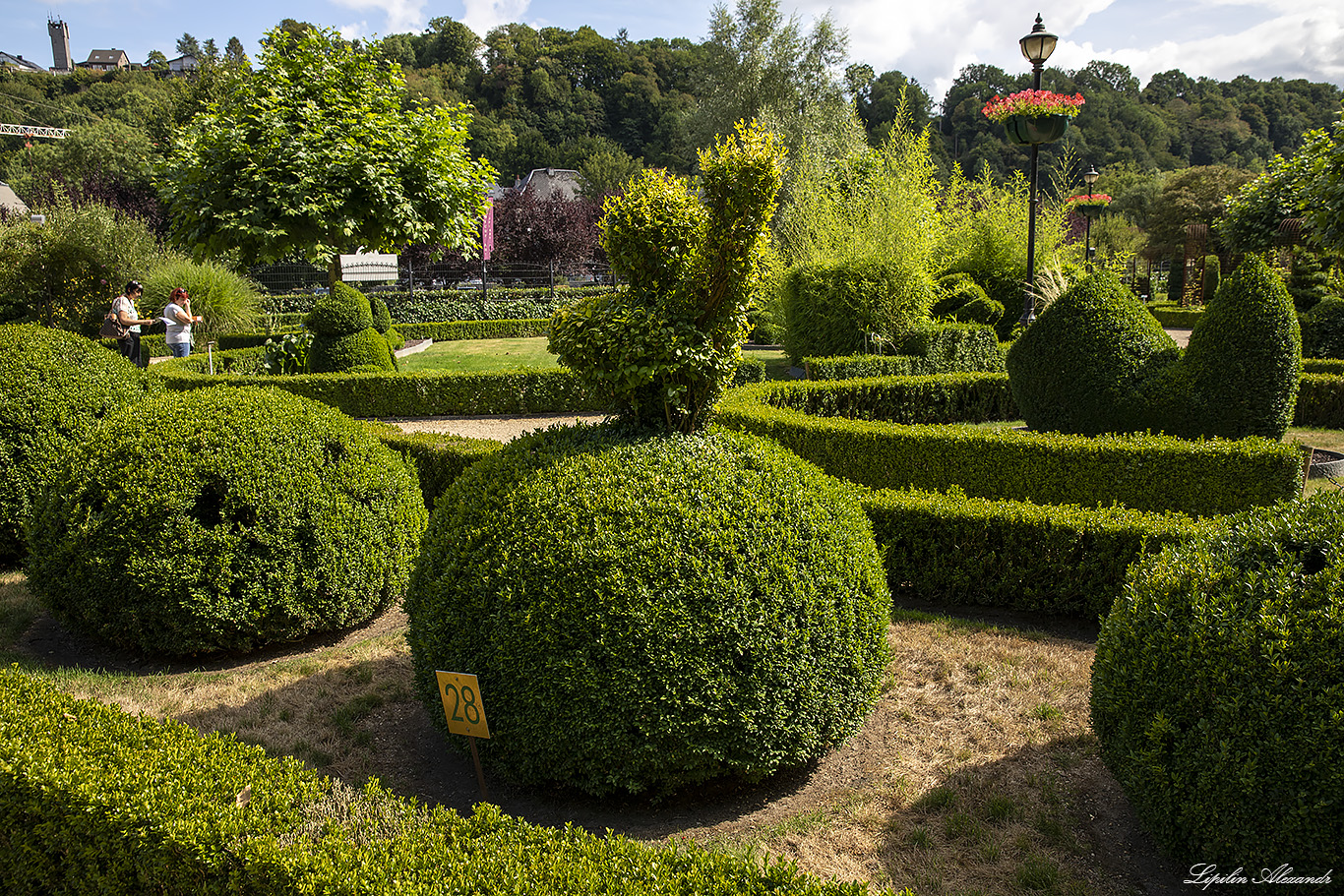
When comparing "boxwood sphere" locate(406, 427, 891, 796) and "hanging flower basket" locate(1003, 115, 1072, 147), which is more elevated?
"hanging flower basket" locate(1003, 115, 1072, 147)

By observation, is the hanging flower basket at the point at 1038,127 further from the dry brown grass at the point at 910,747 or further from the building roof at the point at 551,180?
the building roof at the point at 551,180

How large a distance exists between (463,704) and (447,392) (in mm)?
11150

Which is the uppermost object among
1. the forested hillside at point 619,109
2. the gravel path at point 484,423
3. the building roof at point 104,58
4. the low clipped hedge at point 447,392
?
the building roof at point 104,58

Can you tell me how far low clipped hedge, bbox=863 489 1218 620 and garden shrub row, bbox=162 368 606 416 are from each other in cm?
810

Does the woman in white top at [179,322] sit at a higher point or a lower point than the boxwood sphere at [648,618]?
higher

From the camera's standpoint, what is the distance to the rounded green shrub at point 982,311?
16.8 metres

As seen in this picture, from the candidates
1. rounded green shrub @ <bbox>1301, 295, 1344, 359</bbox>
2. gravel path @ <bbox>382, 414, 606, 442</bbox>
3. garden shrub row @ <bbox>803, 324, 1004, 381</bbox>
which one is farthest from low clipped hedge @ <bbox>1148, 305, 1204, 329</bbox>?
gravel path @ <bbox>382, 414, 606, 442</bbox>

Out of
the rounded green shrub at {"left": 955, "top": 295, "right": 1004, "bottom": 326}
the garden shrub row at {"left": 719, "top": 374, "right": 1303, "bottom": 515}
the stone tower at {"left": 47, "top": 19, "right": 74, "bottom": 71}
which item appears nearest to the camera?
the garden shrub row at {"left": 719, "top": 374, "right": 1303, "bottom": 515}

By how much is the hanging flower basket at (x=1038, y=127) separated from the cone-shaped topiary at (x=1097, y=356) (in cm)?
359

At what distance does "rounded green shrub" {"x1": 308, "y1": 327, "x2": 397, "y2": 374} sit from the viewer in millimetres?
13875

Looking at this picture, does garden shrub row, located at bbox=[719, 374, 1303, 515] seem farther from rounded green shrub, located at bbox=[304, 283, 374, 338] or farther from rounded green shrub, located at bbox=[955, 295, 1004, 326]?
rounded green shrub, located at bbox=[955, 295, 1004, 326]

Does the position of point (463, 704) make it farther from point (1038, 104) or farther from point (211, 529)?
point (1038, 104)

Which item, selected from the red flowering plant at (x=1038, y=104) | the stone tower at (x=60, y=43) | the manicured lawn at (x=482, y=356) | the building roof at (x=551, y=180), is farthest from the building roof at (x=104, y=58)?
the red flowering plant at (x=1038, y=104)

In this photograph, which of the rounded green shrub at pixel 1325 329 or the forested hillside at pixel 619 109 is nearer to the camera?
the rounded green shrub at pixel 1325 329
